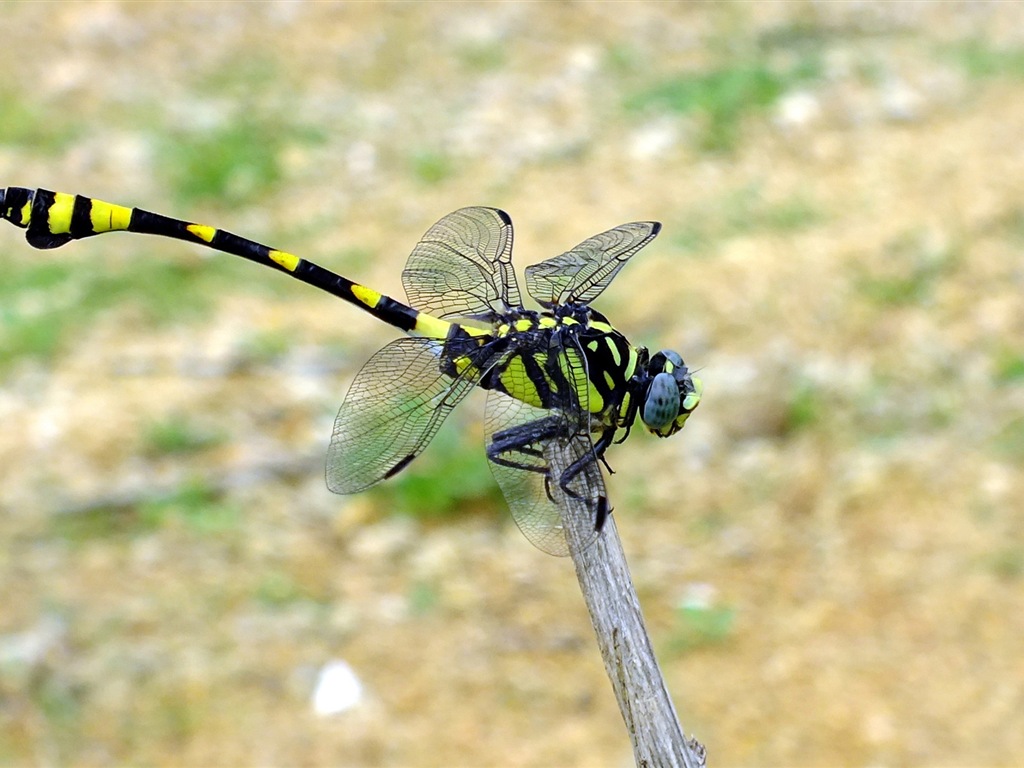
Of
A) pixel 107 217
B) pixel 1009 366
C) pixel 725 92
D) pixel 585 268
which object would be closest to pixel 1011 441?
pixel 1009 366

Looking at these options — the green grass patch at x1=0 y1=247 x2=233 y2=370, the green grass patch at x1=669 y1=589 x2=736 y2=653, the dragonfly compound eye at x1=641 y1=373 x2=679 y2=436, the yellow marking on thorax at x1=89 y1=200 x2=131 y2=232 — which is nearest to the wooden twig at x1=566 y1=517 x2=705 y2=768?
the dragonfly compound eye at x1=641 y1=373 x2=679 y2=436

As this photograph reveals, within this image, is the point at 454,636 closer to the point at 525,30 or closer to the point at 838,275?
the point at 838,275

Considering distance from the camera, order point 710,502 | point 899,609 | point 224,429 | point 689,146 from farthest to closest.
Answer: point 689,146 → point 224,429 → point 710,502 → point 899,609

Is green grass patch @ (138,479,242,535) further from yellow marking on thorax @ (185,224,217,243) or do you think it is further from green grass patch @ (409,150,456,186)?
green grass patch @ (409,150,456,186)

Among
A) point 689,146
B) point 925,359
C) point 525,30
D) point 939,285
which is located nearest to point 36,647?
point 925,359

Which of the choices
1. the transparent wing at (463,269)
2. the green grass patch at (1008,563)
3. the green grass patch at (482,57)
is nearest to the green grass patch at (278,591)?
the transparent wing at (463,269)

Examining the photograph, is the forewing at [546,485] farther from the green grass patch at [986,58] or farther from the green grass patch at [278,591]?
the green grass patch at [986,58]

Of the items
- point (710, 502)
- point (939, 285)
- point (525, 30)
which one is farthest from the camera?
point (525, 30)
